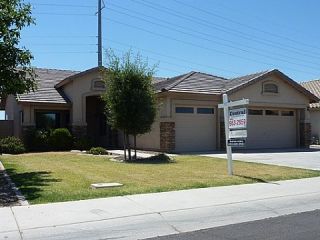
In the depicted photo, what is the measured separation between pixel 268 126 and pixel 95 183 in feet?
60.0

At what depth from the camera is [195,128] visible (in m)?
26.0

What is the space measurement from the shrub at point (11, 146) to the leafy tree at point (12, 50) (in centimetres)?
1037

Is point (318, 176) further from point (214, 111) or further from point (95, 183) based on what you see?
point (214, 111)

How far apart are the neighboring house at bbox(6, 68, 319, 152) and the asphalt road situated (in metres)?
16.2

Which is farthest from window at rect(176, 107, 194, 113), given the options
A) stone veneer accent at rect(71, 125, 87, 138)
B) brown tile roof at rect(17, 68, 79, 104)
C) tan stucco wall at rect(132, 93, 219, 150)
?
brown tile roof at rect(17, 68, 79, 104)

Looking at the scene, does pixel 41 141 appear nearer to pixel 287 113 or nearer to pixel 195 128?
pixel 195 128

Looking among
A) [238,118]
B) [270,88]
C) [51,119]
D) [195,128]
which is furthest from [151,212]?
[51,119]

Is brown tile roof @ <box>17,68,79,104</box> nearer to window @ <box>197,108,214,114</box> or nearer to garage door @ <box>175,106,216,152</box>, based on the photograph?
garage door @ <box>175,106,216,152</box>

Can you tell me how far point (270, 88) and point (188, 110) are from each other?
19.2ft

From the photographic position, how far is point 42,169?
53.4 feet

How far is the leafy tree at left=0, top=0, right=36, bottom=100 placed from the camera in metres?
14.3

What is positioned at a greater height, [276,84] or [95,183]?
[276,84]

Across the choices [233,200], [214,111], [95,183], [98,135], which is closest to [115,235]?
[233,200]

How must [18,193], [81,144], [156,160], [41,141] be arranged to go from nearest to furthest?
[18,193]
[156,160]
[41,141]
[81,144]
